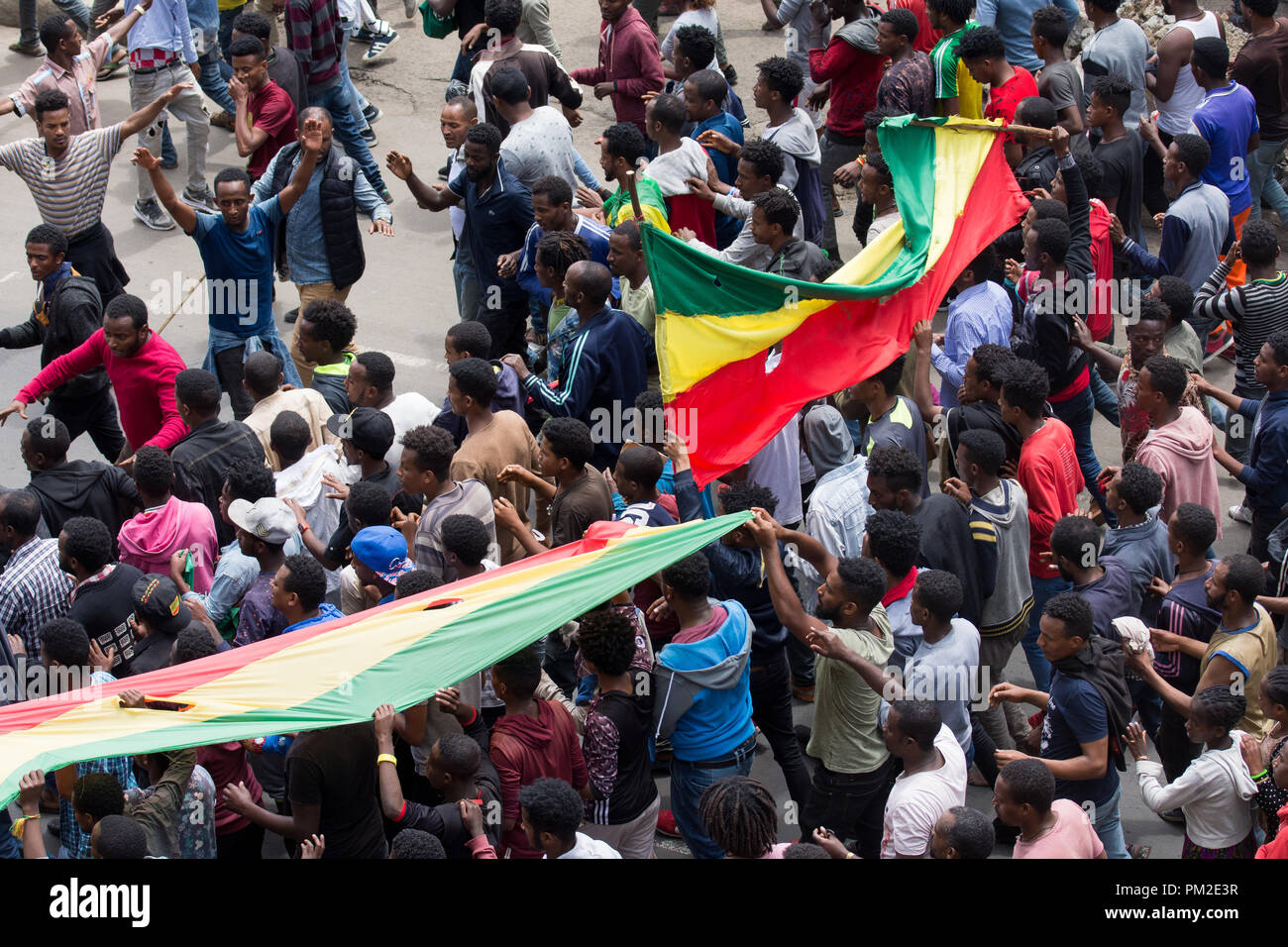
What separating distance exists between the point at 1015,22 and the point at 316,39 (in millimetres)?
5472

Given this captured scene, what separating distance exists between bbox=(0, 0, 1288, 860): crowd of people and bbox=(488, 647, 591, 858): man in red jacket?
17 mm

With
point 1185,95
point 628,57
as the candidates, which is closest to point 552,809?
point 628,57

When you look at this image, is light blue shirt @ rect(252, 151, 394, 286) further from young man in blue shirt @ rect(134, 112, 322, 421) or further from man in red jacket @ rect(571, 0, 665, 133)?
man in red jacket @ rect(571, 0, 665, 133)

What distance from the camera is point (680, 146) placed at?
9203 millimetres

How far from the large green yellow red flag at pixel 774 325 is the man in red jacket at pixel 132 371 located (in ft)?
9.50

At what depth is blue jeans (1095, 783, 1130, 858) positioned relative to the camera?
6.02 meters

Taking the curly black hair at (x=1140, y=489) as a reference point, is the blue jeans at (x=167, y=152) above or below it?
above

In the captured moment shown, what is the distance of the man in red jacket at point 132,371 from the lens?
7.88m

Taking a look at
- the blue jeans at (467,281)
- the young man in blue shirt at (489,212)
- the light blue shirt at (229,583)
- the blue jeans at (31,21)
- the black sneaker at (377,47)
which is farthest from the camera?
the black sneaker at (377,47)

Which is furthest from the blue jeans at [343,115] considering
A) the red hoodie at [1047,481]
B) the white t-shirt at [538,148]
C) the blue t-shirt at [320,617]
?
the red hoodie at [1047,481]

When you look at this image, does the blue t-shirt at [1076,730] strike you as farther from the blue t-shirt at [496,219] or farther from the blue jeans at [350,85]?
the blue jeans at [350,85]

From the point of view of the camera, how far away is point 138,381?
26.3 feet

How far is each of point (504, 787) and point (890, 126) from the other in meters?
5.02

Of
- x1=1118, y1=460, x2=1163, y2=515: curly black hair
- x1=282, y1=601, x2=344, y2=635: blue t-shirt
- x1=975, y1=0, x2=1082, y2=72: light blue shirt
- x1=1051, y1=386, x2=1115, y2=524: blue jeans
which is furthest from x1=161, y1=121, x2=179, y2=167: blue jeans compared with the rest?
x1=1118, y1=460, x2=1163, y2=515: curly black hair
